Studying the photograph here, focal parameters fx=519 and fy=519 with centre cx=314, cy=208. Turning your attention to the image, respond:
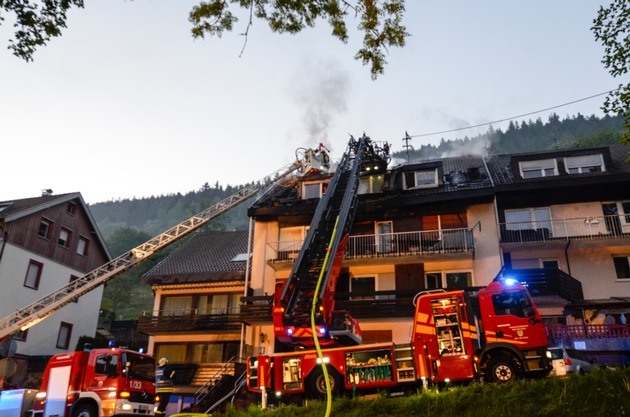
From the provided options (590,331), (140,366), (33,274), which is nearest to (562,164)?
(590,331)

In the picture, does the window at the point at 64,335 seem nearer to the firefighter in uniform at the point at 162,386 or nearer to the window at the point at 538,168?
the firefighter in uniform at the point at 162,386

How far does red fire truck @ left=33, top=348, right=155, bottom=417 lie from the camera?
17.4 m

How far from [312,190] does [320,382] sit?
1841 centimetres

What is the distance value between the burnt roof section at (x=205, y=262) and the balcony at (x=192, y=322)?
2213mm

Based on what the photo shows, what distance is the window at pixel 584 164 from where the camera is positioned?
1161 inches

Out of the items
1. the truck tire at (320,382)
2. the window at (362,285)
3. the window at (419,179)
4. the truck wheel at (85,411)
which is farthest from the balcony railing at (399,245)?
the truck wheel at (85,411)

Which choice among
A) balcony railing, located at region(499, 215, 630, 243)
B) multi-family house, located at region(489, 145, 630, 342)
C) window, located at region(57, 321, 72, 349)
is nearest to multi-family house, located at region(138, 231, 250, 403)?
window, located at region(57, 321, 72, 349)

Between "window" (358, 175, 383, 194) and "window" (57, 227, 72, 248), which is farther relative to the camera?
"window" (57, 227, 72, 248)

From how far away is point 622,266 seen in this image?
2666 cm

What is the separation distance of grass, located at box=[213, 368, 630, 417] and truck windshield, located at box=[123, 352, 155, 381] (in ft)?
27.5

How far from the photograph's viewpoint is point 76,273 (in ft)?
133

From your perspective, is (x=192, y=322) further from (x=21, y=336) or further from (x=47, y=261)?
(x=47, y=261)

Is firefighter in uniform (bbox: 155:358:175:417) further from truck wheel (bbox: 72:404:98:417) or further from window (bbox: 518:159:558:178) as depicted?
window (bbox: 518:159:558:178)

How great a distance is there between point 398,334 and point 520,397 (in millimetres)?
17462
